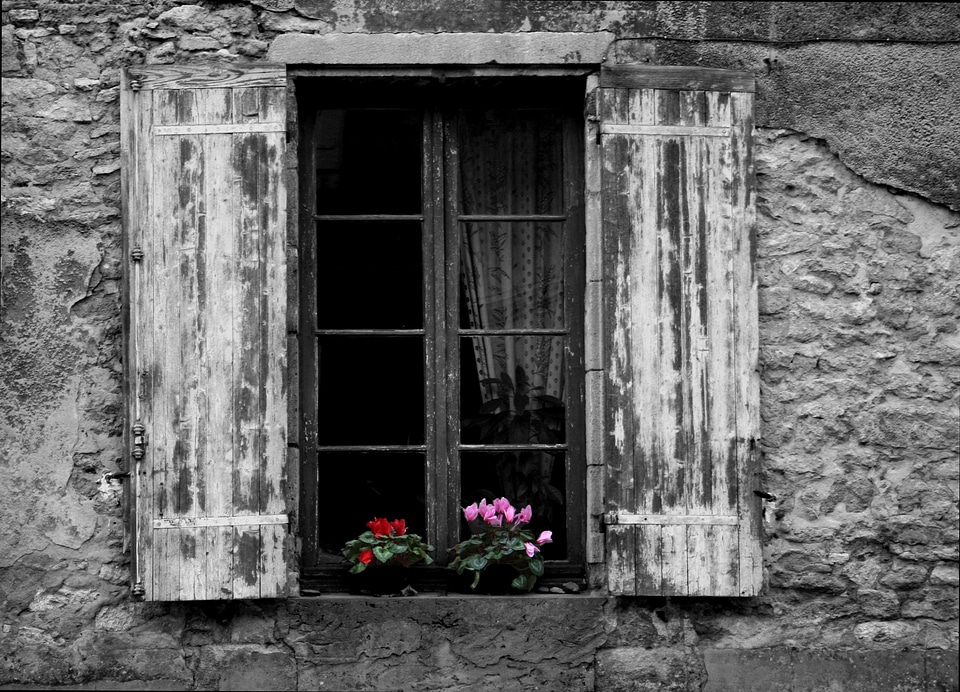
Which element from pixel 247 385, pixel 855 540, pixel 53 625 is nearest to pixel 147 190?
pixel 247 385

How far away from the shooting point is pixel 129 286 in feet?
11.7

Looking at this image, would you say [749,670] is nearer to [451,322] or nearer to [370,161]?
[451,322]

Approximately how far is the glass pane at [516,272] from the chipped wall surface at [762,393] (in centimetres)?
70

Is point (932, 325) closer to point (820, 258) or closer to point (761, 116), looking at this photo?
point (820, 258)

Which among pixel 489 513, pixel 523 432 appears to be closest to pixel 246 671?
pixel 489 513

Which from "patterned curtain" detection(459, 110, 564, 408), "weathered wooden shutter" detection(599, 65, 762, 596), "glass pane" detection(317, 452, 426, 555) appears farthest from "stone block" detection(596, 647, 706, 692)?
"patterned curtain" detection(459, 110, 564, 408)

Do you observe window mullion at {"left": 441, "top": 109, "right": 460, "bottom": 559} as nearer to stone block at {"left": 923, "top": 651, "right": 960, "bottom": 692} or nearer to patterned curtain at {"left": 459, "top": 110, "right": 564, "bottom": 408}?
patterned curtain at {"left": 459, "top": 110, "right": 564, "bottom": 408}

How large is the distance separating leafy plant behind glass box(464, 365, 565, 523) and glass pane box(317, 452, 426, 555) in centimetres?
25

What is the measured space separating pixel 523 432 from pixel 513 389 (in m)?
0.16

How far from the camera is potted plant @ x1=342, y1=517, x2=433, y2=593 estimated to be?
11.8 ft

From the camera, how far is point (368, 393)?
3.86 m

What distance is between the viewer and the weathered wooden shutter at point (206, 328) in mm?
3506

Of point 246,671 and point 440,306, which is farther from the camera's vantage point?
point 440,306

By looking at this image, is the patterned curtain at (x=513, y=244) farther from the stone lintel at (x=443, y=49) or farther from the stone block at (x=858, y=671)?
the stone block at (x=858, y=671)
